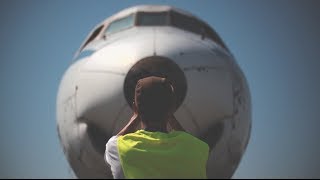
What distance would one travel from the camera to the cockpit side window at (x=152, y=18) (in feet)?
15.4

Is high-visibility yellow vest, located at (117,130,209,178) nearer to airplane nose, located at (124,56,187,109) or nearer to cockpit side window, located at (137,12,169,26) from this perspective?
airplane nose, located at (124,56,187,109)

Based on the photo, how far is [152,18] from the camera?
482 cm

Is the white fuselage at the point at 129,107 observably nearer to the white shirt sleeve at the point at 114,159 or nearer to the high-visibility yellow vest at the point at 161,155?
the white shirt sleeve at the point at 114,159

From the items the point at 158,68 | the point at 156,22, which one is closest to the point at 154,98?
the point at 158,68

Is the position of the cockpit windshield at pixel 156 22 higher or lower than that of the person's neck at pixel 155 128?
higher

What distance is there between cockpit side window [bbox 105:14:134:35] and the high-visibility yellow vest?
307 centimetres

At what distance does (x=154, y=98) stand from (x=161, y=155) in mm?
275

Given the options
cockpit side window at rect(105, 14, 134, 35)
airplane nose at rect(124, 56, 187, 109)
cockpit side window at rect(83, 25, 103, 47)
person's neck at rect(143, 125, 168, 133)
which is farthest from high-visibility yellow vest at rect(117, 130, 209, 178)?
cockpit side window at rect(83, 25, 103, 47)

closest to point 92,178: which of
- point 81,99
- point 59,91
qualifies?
point 81,99

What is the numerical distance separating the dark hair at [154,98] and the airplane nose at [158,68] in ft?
4.46

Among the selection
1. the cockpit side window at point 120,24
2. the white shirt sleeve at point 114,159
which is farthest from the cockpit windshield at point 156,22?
the white shirt sleeve at point 114,159

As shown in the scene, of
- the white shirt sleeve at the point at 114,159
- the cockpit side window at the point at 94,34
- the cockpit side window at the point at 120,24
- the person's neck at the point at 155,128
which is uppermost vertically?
the cockpit side window at the point at 120,24

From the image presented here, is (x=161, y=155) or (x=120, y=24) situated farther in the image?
(x=120, y=24)

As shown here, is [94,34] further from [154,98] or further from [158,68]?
[154,98]
